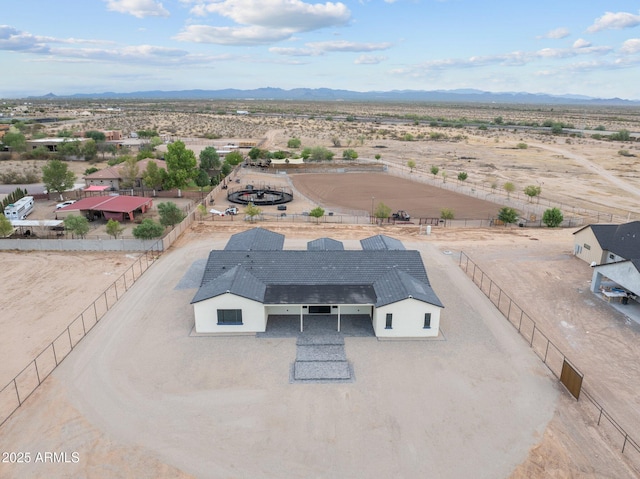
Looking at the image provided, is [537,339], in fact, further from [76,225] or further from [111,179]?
[111,179]

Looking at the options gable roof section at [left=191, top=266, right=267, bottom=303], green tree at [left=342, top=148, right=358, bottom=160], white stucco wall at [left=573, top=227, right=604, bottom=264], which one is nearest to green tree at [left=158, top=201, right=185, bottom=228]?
gable roof section at [left=191, top=266, right=267, bottom=303]

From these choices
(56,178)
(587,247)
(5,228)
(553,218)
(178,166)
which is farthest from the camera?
(178,166)

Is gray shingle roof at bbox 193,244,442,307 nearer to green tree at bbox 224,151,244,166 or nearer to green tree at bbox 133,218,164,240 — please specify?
green tree at bbox 133,218,164,240

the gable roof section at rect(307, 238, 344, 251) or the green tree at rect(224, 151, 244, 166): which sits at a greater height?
the green tree at rect(224, 151, 244, 166)

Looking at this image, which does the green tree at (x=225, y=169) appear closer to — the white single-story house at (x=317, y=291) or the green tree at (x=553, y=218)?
the white single-story house at (x=317, y=291)

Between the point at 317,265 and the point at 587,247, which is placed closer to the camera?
the point at 317,265

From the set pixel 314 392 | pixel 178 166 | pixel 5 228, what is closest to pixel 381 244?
pixel 314 392
